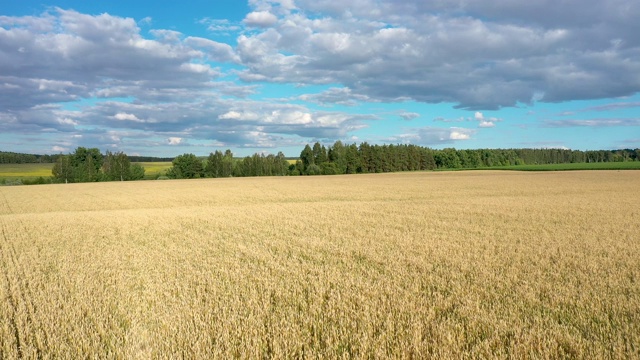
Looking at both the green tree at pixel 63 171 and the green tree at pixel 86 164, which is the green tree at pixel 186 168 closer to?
the green tree at pixel 86 164

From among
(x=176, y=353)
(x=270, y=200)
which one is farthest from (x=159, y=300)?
(x=270, y=200)

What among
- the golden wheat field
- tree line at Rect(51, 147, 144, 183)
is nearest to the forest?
tree line at Rect(51, 147, 144, 183)

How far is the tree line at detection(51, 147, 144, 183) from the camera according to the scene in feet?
325

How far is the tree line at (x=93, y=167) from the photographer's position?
3905 inches

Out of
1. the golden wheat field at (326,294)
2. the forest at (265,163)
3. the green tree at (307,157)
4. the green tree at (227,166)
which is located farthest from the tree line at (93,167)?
the golden wheat field at (326,294)

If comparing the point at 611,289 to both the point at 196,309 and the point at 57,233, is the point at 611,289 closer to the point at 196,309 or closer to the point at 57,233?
the point at 196,309

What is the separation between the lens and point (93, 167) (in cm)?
10800

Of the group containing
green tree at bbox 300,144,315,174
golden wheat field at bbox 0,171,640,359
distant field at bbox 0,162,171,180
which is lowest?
golden wheat field at bbox 0,171,640,359

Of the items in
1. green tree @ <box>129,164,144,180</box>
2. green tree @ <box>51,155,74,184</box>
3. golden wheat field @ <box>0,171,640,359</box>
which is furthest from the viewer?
green tree @ <box>129,164,144,180</box>

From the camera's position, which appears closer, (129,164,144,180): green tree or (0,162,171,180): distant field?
(0,162,171,180): distant field

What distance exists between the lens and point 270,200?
39344mm

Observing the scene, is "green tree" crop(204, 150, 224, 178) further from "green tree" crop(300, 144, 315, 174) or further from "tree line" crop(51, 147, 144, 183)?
"green tree" crop(300, 144, 315, 174)

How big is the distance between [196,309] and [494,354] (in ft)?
15.9

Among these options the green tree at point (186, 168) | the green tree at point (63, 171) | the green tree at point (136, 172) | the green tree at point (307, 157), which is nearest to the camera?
the green tree at point (63, 171)
